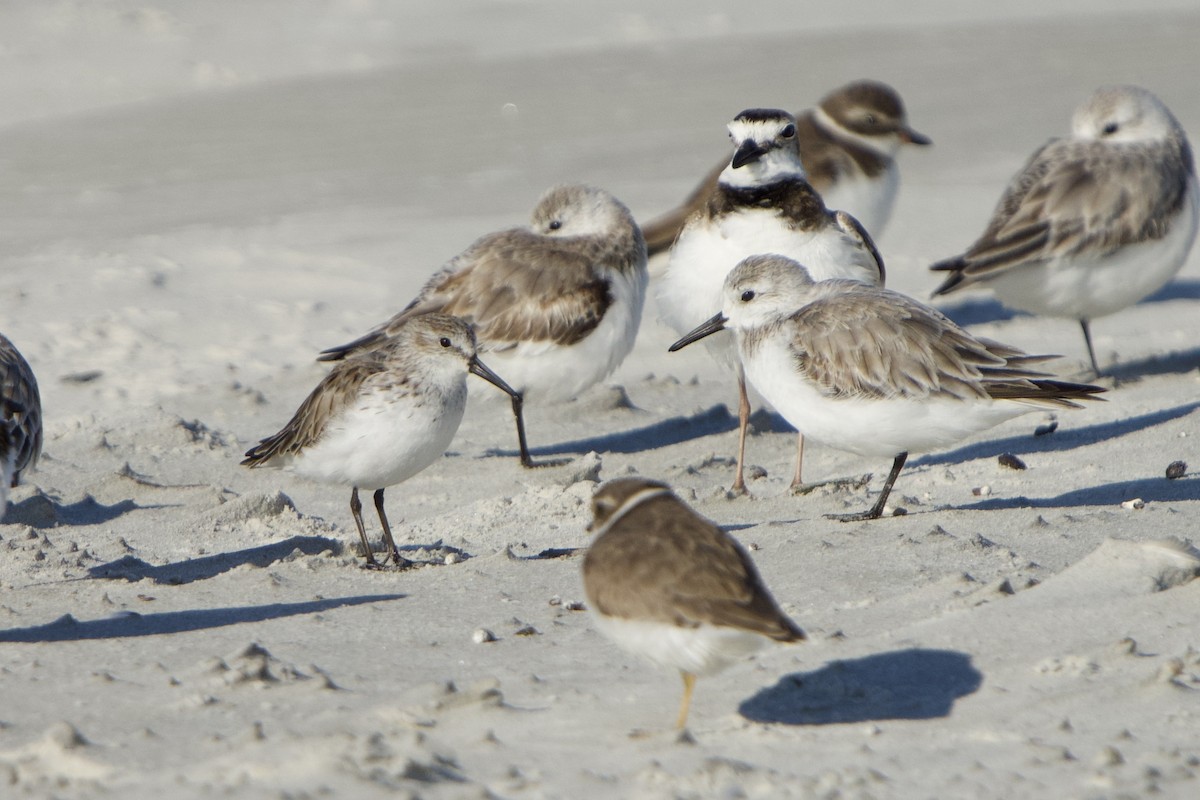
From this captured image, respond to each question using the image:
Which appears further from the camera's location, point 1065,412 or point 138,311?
point 138,311

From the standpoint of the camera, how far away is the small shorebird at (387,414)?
5.92m

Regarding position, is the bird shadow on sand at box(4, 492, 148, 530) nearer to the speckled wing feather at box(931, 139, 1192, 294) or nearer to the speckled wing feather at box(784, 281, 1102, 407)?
the speckled wing feather at box(784, 281, 1102, 407)

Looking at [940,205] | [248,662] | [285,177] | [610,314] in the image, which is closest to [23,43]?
[285,177]

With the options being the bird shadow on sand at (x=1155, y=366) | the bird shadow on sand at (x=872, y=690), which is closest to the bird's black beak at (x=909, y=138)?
the bird shadow on sand at (x=1155, y=366)

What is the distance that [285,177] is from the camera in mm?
13516

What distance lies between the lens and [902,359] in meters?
5.95

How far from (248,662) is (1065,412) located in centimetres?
515

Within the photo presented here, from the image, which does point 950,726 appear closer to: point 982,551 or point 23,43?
point 982,551

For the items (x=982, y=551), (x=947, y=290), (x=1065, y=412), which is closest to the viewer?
(x=982, y=551)

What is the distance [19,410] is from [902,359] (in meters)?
3.35

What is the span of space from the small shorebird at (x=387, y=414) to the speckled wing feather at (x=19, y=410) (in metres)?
0.96

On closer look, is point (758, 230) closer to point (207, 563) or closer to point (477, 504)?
point (477, 504)

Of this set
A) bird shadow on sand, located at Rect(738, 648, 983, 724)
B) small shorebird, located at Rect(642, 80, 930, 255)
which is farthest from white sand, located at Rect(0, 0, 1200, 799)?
small shorebird, located at Rect(642, 80, 930, 255)

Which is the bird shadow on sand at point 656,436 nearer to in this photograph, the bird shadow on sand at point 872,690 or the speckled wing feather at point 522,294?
the speckled wing feather at point 522,294
